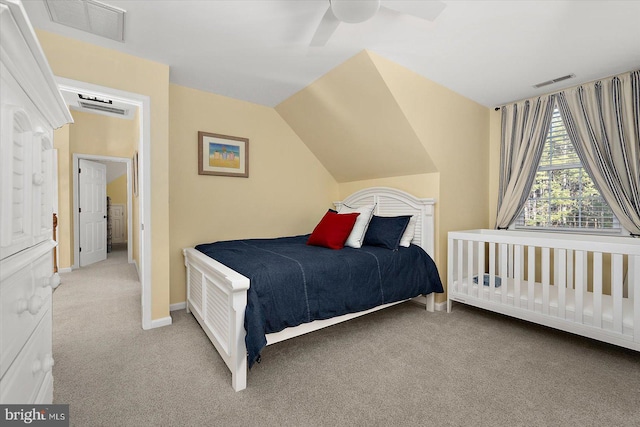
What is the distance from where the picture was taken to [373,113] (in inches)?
117

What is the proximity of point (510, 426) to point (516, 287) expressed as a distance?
4.36ft

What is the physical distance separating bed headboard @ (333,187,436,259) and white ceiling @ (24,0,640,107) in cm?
122

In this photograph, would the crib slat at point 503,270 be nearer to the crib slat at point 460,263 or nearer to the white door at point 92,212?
the crib slat at point 460,263

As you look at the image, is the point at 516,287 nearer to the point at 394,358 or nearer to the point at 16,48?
the point at 394,358

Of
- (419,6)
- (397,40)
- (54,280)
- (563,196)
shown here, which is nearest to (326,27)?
(419,6)

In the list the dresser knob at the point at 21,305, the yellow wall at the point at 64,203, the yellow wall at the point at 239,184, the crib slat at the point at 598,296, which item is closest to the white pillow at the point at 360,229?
the yellow wall at the point at 239,184

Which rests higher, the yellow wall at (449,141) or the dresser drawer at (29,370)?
the yellow wall at (449,141)

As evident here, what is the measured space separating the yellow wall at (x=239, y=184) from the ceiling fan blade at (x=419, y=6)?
86.3 inches

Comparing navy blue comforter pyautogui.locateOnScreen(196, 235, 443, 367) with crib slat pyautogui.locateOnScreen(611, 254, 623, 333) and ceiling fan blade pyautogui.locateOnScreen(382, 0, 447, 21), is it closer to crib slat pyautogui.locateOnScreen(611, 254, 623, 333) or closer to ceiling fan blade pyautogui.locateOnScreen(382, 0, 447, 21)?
crib slat pyautogui.locateOnScreen(611, 254, 623, 333)

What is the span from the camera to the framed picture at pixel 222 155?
3.18 metres

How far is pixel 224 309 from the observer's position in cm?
190

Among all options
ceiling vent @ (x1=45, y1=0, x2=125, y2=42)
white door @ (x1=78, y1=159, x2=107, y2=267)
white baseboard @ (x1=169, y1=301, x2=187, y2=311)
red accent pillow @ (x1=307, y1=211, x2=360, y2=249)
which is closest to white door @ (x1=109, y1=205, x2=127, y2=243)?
white door @ (x1=78, y1=159, x2=107, y2=267)

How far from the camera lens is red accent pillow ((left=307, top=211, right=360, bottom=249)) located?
273 cm

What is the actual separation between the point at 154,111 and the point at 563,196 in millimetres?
4111
